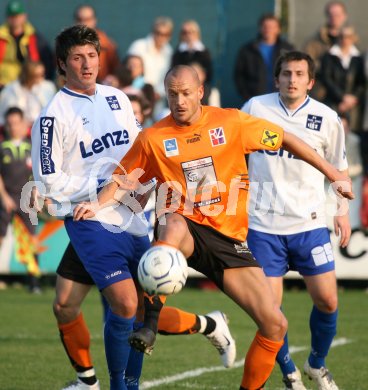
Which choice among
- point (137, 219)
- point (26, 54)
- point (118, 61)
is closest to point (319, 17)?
point (118, 61)

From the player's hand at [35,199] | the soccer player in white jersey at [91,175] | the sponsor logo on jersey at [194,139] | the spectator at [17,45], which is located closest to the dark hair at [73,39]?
the soccer player in white jersey at [91,175]

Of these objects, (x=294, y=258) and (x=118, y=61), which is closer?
(x=294, y=258)

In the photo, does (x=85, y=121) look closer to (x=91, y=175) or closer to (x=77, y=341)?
(x=91, y=175)

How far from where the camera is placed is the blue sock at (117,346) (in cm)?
684

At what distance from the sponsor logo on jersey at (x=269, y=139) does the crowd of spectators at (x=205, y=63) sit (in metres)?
6.77

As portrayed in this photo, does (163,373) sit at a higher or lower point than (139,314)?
lower

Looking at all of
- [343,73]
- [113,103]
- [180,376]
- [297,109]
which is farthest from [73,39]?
[343,73]

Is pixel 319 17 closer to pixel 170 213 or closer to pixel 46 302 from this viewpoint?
pixel 46 302

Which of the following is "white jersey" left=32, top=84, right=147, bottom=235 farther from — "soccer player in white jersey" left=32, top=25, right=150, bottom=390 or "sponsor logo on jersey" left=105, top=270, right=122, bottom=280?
"sponsor logo on jersey" left=105, top=270, right=122, bottom=280

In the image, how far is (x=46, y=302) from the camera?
511 inches

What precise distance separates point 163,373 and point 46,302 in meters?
4.77

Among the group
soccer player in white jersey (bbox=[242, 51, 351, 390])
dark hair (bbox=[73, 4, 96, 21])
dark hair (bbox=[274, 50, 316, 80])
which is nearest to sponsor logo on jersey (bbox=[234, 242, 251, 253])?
soccer player in white jersey (bbox=[242, 51, 351, 390])

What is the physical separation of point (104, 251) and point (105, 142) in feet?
2.51

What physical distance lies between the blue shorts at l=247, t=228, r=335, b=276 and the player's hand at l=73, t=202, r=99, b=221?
1668mm
